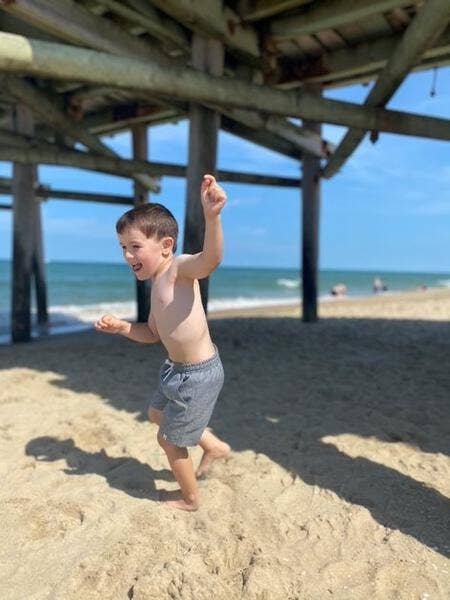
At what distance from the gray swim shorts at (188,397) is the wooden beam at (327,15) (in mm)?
4055

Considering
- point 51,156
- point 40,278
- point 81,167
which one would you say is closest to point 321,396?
point 51,156

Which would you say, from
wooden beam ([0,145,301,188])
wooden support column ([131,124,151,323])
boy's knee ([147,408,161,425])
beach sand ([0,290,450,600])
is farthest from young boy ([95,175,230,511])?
wooden support column ([131,124,151,323])

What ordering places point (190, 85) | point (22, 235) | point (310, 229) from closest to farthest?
point (190, 85)
point (22, 235)
point (310, 229)

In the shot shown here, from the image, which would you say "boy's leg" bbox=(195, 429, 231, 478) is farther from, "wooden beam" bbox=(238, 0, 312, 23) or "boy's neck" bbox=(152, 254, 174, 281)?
"wooden beam" bbox=(238, 0, 312, 23)

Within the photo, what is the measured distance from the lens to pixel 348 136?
5996mm

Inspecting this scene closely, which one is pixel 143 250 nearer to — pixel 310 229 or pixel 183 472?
pixel 183 472

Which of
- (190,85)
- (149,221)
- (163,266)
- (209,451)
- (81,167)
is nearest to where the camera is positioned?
(149,221)

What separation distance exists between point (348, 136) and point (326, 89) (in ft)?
7.56

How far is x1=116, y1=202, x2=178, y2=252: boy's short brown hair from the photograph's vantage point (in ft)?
7.79

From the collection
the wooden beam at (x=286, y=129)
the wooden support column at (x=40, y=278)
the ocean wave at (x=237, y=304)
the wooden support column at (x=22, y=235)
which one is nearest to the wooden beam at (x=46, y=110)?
the wooden support column at (x=22, y=235)

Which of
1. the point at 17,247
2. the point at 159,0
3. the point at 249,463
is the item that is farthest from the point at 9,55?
the point at 17,247

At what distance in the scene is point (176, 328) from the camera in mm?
2469

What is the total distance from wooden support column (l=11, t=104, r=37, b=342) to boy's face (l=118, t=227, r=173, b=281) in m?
6.34

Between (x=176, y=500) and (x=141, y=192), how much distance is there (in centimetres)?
817
